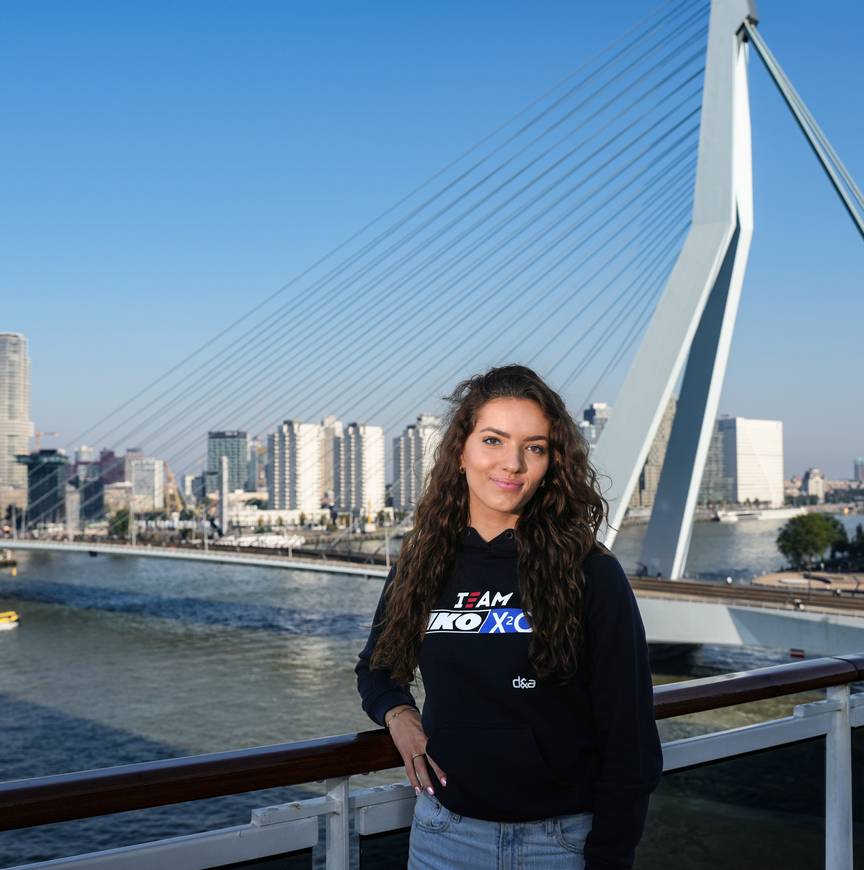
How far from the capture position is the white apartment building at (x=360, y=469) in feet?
153

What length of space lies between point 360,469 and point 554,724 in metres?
46.5

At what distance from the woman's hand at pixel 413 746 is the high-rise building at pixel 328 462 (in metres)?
51.0

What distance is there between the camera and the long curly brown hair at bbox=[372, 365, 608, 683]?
830 mm

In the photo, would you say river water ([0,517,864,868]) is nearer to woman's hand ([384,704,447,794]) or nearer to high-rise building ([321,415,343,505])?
woman's hand ([384,704,447,794])

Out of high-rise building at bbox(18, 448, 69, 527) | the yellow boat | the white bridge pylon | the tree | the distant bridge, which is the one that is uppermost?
the white bridge pylon

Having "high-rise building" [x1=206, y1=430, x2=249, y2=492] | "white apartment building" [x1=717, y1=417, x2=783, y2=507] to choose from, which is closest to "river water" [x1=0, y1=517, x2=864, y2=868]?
"white apartment building" [x1=717, y1=417, x2=783, y2=507]

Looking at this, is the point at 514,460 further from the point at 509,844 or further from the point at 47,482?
the point at 47,482

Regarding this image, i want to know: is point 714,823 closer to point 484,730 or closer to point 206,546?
point 484,730

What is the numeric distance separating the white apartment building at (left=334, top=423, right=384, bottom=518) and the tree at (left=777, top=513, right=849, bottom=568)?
66.0ft

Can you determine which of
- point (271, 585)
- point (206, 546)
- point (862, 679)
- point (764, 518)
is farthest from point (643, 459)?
point (764, 518)

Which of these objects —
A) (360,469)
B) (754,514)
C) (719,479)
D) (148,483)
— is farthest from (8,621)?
(148,483)

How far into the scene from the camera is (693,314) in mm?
9859

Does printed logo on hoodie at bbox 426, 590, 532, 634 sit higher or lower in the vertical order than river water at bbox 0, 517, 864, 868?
higher

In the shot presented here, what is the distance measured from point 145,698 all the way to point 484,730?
1149 centimetres
